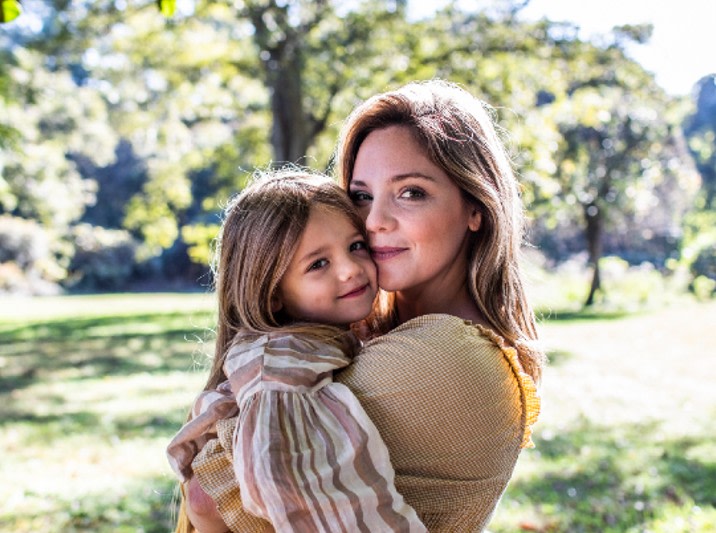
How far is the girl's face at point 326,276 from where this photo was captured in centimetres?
221

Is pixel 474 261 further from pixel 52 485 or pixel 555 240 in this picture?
pixel 555 240

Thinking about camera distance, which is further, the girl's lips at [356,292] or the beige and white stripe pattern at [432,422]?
the girl's lips at [356,292]

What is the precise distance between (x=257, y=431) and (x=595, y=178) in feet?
75.9

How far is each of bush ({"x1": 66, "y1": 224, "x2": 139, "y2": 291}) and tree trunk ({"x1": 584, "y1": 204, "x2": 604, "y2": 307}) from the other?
1842 centimetres

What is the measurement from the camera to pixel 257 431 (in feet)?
5.49

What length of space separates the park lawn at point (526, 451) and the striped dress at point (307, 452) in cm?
86

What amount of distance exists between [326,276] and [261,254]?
0.19 meters

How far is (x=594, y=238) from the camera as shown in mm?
23672

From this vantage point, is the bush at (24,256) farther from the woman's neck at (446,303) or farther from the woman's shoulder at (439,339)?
the woman's shoulder at (439,339)

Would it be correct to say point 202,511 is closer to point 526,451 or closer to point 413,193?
point 413,193

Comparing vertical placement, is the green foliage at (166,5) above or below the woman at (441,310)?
above

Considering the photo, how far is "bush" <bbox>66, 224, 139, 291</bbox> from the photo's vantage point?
3262cm

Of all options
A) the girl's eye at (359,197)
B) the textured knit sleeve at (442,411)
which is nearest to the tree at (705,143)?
the girl's eye at (359,197)

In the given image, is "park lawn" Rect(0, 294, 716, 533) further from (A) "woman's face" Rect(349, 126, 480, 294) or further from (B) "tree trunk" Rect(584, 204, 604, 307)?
(B) "tree trunk" Rect(584, 204, 604, 307)
